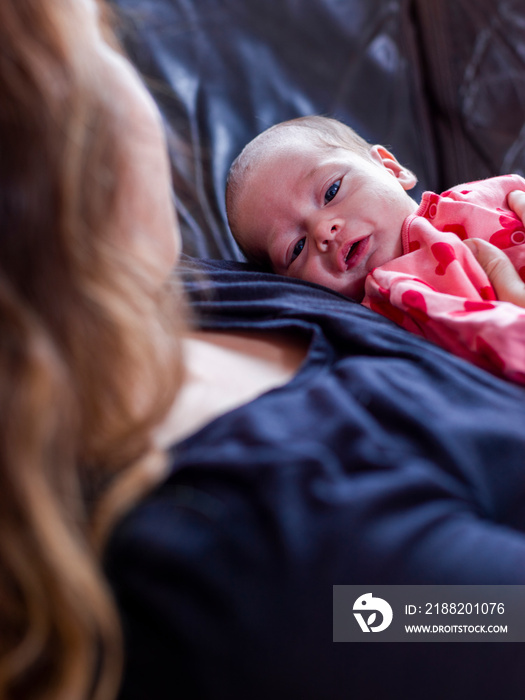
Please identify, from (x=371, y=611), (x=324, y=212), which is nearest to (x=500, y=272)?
(x=324, y=212)

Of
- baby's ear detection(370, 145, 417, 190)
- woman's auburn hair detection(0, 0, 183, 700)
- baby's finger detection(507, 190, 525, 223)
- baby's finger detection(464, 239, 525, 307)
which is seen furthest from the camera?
baby's ear detection(370, 145, 417, 190)

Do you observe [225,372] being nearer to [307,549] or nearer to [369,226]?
[307,549]

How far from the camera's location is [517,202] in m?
1.10

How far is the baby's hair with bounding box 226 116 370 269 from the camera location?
1262mm

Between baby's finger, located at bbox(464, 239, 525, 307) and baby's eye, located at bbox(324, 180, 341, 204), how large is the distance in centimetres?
27

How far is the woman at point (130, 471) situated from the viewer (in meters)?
0.51

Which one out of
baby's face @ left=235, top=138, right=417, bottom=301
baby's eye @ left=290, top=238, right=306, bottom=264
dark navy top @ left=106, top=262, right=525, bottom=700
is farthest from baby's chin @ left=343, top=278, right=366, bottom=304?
dark navy top @ left=106, top=262, right=525, bottom=700

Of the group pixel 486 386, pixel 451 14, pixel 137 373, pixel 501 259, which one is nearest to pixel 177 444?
→ pixel 137 373

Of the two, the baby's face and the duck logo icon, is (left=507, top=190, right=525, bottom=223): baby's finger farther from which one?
the duck logo icon

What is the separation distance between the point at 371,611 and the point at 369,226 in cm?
70

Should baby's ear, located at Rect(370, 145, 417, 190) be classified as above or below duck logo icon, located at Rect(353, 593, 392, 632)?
above

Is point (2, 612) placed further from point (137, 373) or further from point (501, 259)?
point (501, 259)

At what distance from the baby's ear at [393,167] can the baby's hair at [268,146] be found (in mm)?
20

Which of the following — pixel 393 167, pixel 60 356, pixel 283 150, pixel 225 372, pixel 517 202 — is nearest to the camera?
pixel 60 356
